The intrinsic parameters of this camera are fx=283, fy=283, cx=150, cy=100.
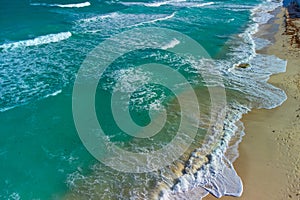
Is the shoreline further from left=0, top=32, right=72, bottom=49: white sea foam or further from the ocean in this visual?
left=0, top=32, right=72, bottom=49: white sea foam

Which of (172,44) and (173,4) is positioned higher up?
(172,44)

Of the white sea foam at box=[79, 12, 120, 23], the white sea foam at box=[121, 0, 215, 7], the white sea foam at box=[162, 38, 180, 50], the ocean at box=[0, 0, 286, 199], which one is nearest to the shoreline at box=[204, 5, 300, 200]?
the ocean at box=[0, 0, 286, 199]

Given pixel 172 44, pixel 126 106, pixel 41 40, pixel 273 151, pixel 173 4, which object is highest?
pixel 273 151

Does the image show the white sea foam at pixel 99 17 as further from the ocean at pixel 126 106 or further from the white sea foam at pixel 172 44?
the white sea foam at pixel 172 44

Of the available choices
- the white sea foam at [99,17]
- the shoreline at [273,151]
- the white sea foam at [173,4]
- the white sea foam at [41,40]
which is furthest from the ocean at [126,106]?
the white sea foam at [173,4]

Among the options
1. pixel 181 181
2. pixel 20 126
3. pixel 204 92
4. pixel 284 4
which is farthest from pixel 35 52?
pixel 284 4

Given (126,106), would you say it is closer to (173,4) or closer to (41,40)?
(41,40)

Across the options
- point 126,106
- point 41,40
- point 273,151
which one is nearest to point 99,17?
point 41,40
